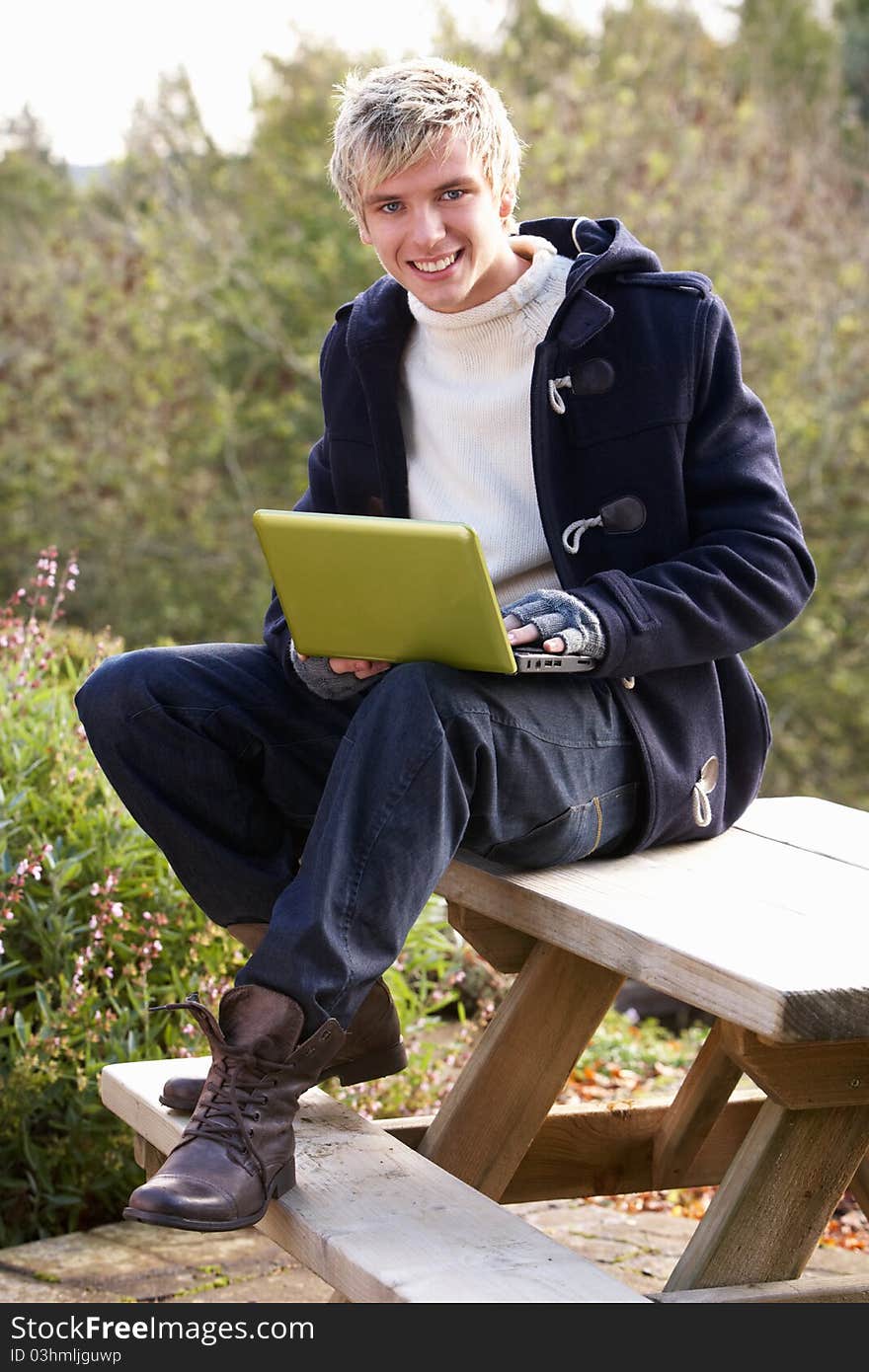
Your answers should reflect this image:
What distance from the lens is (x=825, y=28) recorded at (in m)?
12.2

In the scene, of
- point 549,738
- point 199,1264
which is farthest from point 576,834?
point 199,1264

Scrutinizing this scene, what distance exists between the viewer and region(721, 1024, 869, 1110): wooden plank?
189 centimetres

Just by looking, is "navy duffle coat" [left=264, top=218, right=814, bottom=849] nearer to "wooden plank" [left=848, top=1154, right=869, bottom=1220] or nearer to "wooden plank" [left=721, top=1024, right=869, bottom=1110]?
"wooden plank" [left=721, top=1024, right=869, bottom=1110]

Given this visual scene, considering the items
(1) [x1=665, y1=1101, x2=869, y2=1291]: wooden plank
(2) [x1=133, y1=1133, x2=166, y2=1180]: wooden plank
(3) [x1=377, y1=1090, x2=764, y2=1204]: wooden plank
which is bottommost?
(2) [x1=133, y1=1133, x2=166, y2=1180]: wooden plank

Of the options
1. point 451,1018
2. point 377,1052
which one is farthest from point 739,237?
point 377,1052

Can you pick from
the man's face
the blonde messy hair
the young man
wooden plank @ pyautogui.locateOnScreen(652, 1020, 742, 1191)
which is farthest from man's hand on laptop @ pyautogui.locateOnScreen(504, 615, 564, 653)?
wooden plank @ pyautogui.locateOnScreen(652, 1020, 742, 1191)

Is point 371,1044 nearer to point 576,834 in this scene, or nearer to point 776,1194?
point 576,834

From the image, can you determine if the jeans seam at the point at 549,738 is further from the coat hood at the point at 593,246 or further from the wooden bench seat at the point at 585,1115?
the coat hood at the point at 593,246

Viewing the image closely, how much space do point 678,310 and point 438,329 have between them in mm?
393

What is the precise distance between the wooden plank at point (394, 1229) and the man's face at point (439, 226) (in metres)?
1.21

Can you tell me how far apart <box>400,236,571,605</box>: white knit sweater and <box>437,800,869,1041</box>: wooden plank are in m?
0.47

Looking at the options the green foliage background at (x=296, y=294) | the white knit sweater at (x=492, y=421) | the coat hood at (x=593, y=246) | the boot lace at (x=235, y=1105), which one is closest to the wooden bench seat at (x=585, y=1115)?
the boot lace at (x=235, y=1105)

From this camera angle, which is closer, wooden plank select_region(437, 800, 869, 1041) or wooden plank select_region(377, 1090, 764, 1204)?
wooden plank select_region(437, 800, 869, 1041)
